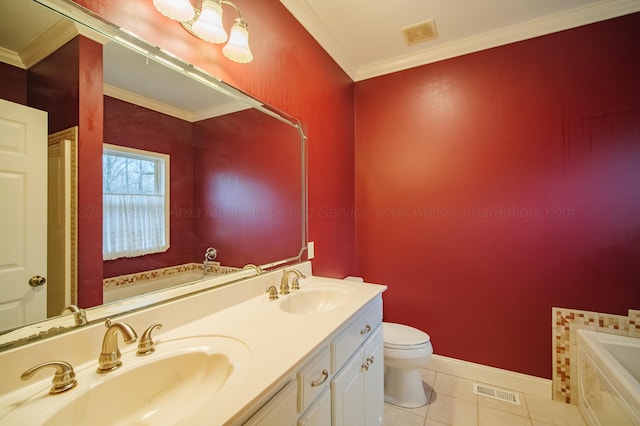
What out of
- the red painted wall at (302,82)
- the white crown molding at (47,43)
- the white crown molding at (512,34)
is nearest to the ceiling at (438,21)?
the white crown molding at (512,34)

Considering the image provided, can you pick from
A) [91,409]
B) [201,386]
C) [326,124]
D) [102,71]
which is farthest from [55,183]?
[326,124]

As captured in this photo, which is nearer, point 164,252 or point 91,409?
point 91,409

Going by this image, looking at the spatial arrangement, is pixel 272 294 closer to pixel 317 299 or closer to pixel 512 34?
pixel 317 299

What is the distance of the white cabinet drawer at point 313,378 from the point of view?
0.78 metres

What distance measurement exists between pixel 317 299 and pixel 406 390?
0.99 metres

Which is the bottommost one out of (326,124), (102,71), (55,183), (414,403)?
(414,403)

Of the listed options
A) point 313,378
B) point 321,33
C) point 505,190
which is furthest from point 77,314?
point 505,190

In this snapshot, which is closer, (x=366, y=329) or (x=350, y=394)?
(x=350, y=394)

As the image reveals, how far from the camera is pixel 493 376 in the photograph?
1.95 metres

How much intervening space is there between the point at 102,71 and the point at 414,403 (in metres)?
2.37

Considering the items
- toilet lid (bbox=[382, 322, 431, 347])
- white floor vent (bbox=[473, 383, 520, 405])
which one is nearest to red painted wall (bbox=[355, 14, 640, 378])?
white floor vent (bbox=[473, 383, 520, 405])

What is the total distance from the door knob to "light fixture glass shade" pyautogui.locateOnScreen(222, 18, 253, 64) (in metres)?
1.05

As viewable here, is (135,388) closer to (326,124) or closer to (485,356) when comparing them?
(326,124)

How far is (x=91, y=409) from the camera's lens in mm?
599
